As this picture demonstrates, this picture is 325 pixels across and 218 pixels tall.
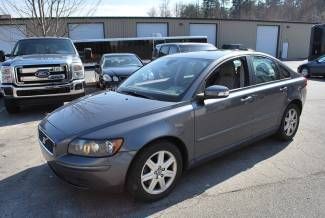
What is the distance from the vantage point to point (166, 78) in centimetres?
452

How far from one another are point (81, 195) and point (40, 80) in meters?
4.73

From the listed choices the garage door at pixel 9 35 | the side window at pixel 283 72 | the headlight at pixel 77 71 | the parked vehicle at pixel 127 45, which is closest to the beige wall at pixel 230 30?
the garage door at pixel 9 35

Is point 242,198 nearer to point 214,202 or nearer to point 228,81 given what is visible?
point 214,202

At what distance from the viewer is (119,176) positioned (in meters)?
3.35

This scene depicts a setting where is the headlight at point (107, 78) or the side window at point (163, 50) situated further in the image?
the side window at point (163, 50)

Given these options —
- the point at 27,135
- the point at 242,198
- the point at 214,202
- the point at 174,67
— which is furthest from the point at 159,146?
the point at 27,135

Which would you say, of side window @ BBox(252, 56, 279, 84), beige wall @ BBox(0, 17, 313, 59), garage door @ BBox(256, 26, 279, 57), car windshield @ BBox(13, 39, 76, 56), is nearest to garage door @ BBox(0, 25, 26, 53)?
beige wall @ BBox(0, 17, 313, 59)

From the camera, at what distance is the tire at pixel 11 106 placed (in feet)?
26.1

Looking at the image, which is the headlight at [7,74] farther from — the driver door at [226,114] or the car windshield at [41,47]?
the driver door at [226,114]

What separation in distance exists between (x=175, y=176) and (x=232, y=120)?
3.77 feet

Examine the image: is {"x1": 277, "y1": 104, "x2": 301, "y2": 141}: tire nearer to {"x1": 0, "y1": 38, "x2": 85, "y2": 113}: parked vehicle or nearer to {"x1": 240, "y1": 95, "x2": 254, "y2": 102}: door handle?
{"x1": 240, "y1": 95, "x2": 254, "y2": 102}: door handle

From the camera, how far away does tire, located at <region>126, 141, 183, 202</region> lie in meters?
3.46

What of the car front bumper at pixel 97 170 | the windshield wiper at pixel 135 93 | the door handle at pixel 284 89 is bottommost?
the car front bumper at pixel 97 170

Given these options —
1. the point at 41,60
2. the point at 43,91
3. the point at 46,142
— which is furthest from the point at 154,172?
the point at 41,60
